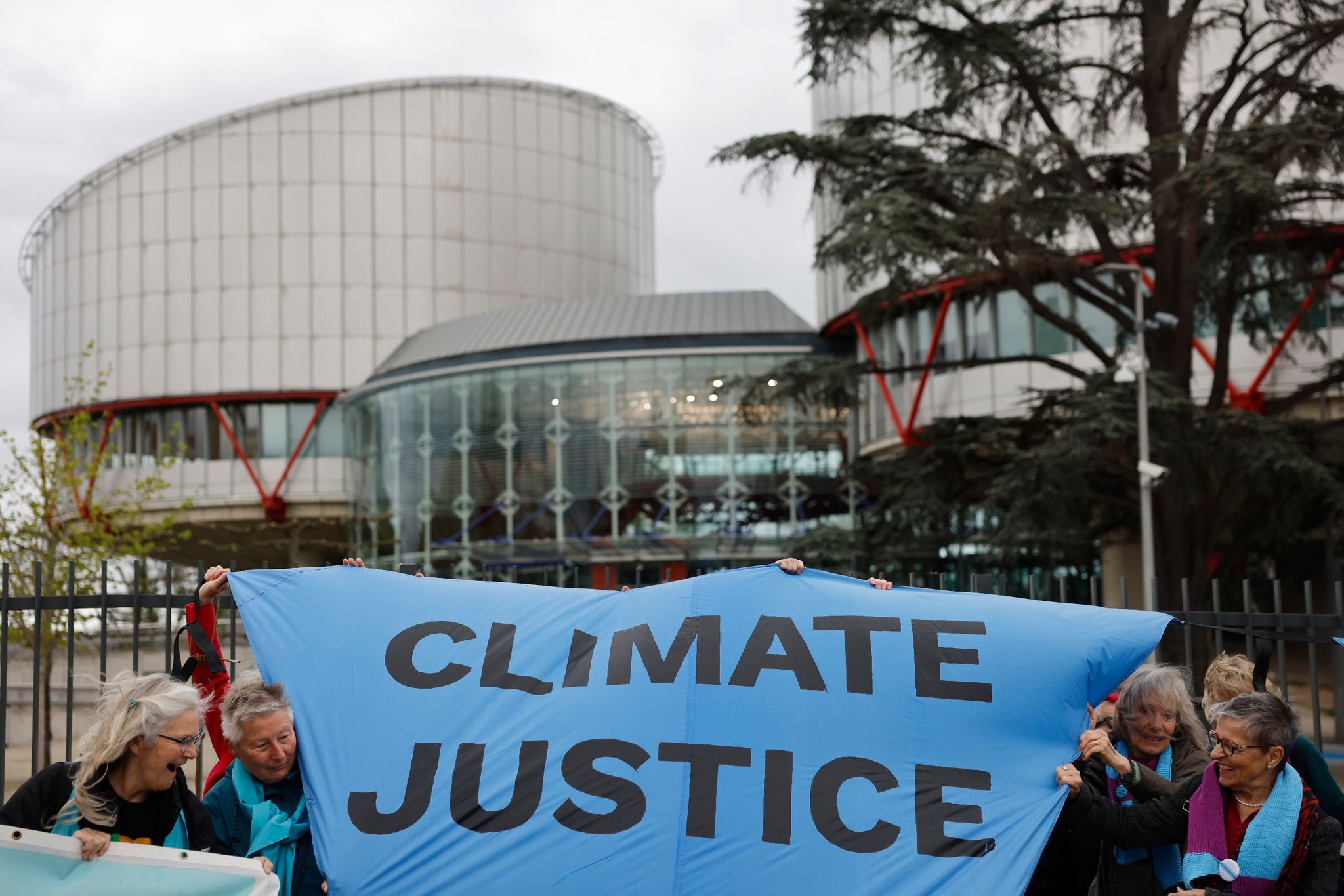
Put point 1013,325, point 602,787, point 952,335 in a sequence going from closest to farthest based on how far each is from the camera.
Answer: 1. point 602,787
2. point 1013,325
3. point 952,335

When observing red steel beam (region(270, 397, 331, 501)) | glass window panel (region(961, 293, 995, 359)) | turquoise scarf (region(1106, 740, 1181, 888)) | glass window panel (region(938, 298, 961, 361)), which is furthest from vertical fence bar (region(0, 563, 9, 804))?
red steel beam (region(270, 397, 331, 501))

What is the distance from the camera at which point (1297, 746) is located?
15.5ft

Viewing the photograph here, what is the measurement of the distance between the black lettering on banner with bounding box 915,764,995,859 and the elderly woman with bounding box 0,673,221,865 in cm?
256

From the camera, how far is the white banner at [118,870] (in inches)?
162

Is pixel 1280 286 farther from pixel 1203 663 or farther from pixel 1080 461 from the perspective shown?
pixel 1203 663

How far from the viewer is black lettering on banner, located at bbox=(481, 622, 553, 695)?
5.35 meters

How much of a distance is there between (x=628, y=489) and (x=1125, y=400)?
650 inches

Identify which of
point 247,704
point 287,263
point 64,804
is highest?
point 287,263

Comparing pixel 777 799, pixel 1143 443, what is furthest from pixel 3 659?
pixel 1143 443

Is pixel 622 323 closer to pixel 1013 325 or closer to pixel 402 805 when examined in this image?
pixel 1013 325

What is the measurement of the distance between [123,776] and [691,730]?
6.67 feet

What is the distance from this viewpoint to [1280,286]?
18984 mm

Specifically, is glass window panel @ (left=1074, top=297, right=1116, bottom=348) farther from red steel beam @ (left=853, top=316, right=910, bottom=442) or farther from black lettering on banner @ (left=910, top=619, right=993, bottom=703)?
black lettering on banner @ (left=910, top=619, right=993, bottom=703)

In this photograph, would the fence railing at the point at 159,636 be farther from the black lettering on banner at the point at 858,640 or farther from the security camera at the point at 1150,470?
the security camera at the point at 1150,470
